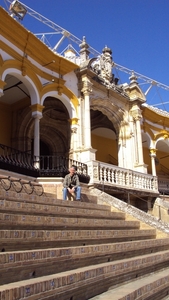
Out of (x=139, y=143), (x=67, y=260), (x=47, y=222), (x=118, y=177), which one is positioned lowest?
(x=67, y=260)

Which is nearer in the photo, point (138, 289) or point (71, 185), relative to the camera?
point (138, 289)

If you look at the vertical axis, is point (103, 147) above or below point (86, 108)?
below

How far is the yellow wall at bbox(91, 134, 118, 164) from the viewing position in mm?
17703

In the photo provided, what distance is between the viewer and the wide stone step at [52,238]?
3.37m

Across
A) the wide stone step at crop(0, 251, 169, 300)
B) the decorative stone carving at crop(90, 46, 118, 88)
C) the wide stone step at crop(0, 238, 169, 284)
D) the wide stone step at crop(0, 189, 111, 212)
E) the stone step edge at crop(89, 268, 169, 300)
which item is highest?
the decorative stone carving at crop(90, 46, 118, 88)

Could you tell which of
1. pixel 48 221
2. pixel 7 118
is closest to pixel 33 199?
pixel 48 221

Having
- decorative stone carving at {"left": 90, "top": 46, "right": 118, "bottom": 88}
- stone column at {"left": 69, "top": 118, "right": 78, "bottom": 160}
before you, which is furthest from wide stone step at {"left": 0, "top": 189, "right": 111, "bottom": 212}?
decorative stone carving at {"left": 90, "top": 46, "right": 118, "bottom": 88}

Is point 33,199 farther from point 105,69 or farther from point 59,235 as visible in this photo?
point 105,69

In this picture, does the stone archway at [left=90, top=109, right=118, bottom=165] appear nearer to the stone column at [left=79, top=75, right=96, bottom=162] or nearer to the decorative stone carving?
the decorative stone carving

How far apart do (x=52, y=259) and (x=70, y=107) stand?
8924mm

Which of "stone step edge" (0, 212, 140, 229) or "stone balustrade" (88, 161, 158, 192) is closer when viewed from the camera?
"stone step edge" (0, 212, 140, 229)

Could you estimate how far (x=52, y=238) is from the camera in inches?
158

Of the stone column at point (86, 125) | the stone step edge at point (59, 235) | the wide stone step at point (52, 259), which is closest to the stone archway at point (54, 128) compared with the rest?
the stone column at point (86, 125)

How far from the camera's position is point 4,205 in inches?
180
